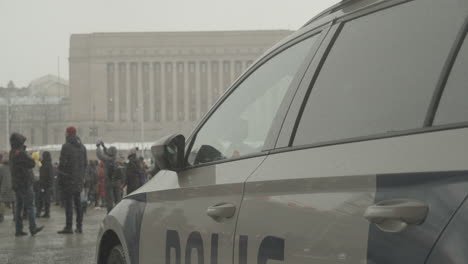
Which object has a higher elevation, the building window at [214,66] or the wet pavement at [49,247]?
the building window at [214,66]

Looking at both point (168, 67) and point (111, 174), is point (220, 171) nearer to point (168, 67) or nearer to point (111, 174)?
point (111, 174)

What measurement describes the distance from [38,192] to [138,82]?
8969 centimetres

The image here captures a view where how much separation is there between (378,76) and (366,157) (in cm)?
32

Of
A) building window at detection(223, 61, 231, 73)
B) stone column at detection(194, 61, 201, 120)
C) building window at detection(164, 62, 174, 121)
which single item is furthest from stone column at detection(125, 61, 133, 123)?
building window at detection(223, 61, 231, 73)

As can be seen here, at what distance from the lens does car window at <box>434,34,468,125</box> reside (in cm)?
175

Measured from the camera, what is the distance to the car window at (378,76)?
1.93 metres

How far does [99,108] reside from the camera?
10325 cm

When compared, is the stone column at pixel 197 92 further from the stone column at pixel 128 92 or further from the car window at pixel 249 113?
the car window at pixel 249 113

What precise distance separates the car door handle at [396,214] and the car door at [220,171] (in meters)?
0.81

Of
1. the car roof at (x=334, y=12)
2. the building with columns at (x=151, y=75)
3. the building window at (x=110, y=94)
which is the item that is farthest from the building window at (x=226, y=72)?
the car roof at (x=334, y=12)

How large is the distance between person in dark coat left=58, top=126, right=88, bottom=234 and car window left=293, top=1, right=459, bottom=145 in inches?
383

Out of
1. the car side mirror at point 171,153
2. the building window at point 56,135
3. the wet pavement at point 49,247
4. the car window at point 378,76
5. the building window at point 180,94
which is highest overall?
the building window at point 180,94

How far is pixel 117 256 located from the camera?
3.84m

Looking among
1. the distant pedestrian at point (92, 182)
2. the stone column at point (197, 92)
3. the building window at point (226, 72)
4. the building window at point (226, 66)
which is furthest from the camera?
the stone column at point (197, 92)
